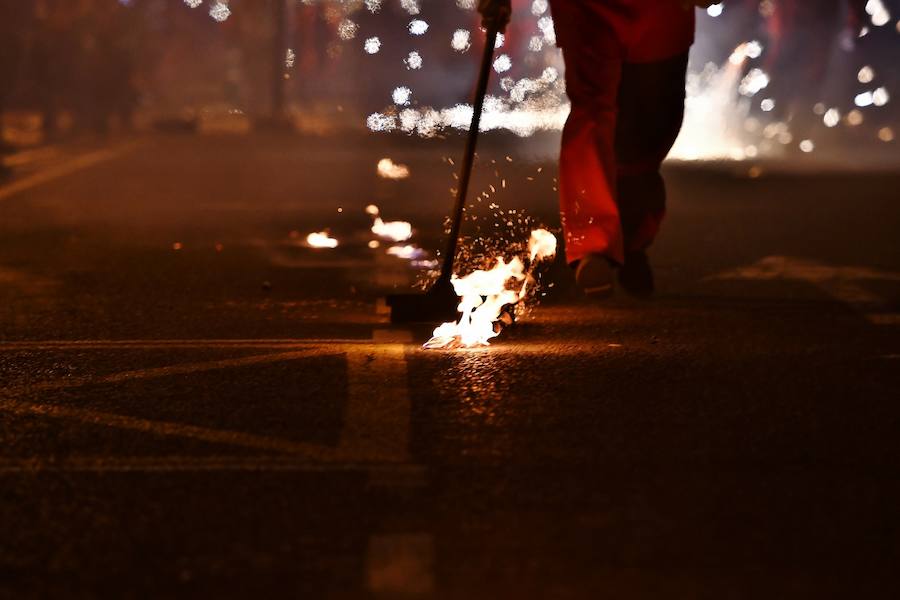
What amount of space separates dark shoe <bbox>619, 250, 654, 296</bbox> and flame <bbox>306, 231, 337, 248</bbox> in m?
3.89

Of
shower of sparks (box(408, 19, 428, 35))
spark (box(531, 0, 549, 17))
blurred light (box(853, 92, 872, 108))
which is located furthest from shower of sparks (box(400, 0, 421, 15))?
blurred light (box(853, 92, 872, 108))

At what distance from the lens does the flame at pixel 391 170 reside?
20.0 metres

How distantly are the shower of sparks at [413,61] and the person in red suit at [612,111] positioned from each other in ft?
133

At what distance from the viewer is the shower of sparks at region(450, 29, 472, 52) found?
169 feet

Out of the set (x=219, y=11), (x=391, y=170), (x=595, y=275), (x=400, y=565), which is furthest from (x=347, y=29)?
(x=400, y=565)

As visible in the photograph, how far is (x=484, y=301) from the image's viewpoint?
6.98 m

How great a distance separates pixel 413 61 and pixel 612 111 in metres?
43.8

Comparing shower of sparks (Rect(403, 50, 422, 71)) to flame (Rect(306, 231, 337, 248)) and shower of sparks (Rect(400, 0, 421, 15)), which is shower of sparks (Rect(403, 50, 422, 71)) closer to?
shower of sparks (Rect(400, 0, 421, 15))

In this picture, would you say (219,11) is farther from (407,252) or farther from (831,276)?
(831,276)

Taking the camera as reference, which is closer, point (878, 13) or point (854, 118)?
point (854, 118)

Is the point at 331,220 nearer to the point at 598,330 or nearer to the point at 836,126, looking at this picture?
the point at 598,330

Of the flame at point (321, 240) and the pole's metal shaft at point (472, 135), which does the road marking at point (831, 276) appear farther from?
the flame at point (321, 240)

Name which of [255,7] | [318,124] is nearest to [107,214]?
[318,124]

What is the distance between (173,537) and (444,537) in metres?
0.61
